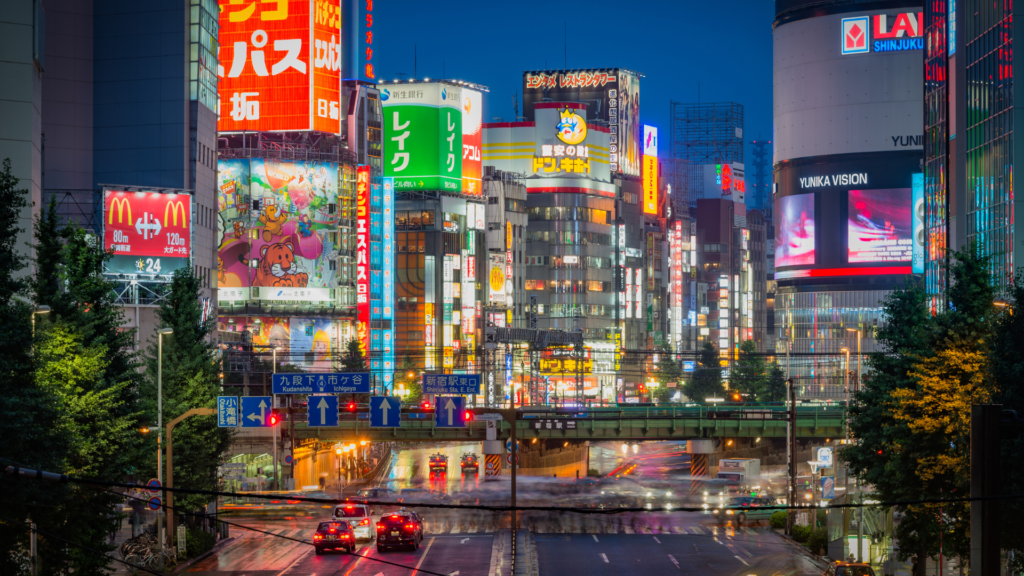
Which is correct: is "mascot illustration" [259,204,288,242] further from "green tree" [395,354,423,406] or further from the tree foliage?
the tree foliage

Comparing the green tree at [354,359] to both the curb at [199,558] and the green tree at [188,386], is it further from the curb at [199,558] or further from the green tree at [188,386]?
the green tree at [188,386]

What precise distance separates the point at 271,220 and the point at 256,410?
6444 cm

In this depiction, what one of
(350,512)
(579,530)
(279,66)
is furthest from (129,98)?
(579,530)

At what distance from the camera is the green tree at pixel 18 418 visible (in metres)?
31.3

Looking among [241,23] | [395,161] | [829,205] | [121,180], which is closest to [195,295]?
[121,180]

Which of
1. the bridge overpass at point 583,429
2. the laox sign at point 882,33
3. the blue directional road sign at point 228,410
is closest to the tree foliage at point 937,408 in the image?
the blue directional road sign at point 228,410

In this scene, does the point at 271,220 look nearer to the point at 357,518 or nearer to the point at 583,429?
the point at 583,429

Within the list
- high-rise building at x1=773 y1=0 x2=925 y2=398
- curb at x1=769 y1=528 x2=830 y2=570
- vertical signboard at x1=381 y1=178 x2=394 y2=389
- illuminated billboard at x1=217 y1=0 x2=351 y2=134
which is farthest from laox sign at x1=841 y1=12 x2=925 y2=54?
curb at x1=769 y1=528 x2=830 y2=570

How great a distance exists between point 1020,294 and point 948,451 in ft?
26.1

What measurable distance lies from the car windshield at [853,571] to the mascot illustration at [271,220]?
283ft

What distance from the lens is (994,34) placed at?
77.9 meters

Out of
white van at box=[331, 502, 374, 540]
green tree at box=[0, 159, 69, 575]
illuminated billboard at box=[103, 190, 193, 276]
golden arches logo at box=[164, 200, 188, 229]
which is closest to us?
green tree at box=[0, 159, 69, 575]

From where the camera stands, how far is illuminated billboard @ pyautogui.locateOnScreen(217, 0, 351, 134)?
11931cm

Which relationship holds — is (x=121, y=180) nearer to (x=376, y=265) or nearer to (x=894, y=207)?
(x=376, y=265)
